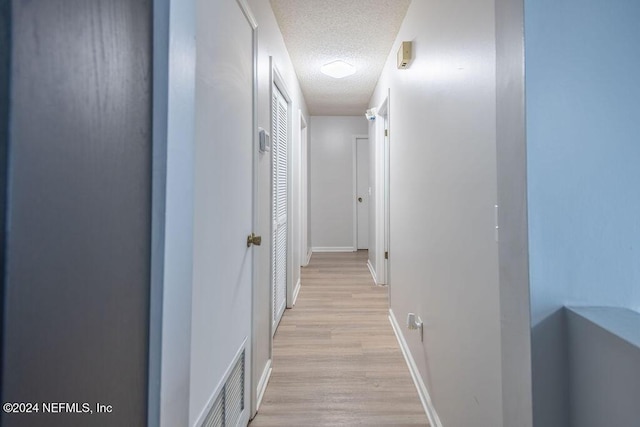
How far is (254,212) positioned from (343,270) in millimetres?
3151

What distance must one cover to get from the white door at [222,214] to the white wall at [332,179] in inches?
172

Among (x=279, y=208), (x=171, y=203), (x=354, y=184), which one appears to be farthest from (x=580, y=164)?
(x=354, y=184)

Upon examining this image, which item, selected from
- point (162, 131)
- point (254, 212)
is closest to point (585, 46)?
point (162, 131)

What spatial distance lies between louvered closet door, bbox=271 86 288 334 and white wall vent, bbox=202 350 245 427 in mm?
944

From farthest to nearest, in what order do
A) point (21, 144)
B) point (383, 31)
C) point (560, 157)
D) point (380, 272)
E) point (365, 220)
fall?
1. point (365, 220)
2. point (380, 272)
3. point (383, 31)
4. point (560, 157)
5. point (21, 144)

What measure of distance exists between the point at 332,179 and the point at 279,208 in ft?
11.1

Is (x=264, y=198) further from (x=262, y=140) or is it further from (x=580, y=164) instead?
(x=580, y=164)

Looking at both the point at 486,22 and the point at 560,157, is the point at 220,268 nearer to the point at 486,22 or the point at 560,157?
the point at 560,157

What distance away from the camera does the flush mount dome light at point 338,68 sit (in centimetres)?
320

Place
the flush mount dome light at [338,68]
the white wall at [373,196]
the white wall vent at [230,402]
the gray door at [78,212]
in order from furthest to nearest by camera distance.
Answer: the white wall at [373,196]
the flush mount dome light at [338,68]
the white wall vent at [230,402]
the gray door at [78,212]

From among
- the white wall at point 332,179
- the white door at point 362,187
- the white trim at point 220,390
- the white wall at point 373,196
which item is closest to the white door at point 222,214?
the white trim at point 220,390

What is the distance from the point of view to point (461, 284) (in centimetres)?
127

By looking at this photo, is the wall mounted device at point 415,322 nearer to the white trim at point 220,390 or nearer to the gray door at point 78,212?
the white trim at point 220,390

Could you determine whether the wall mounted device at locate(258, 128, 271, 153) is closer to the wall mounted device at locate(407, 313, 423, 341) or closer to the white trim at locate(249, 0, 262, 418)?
the white trim at locate(249, 0, 262, 418)
